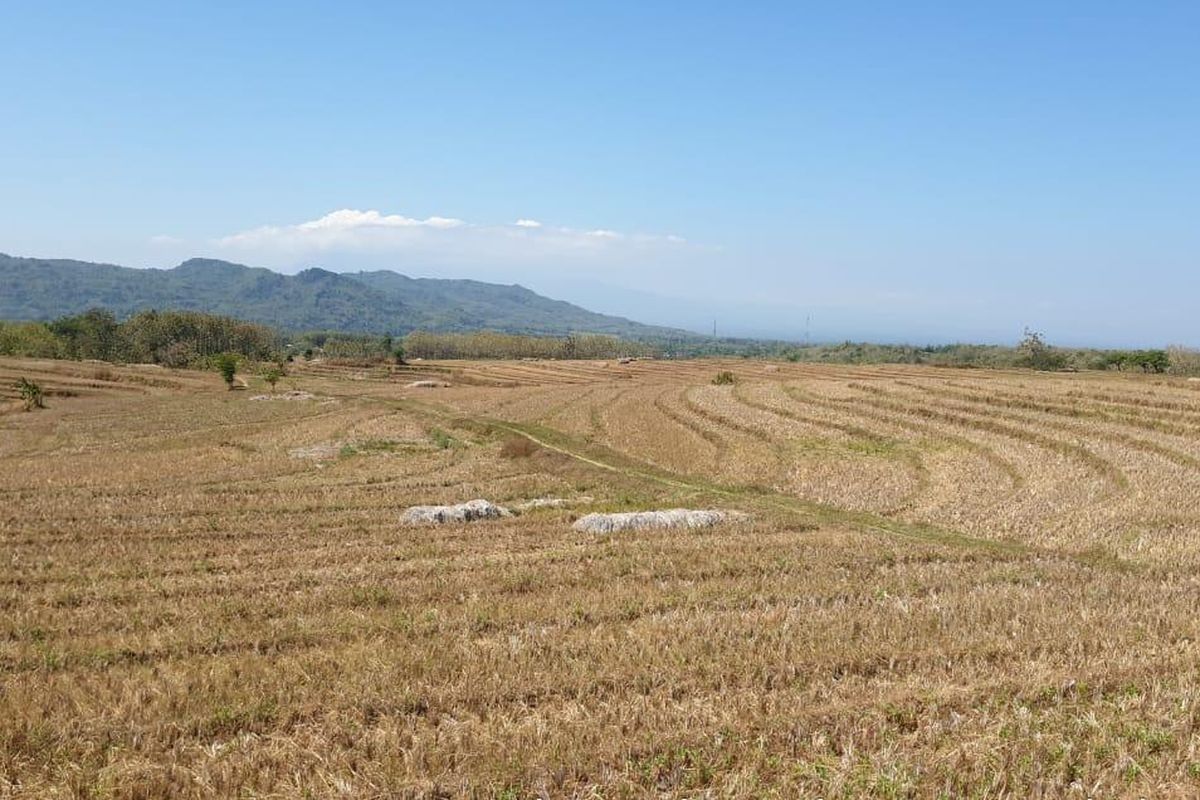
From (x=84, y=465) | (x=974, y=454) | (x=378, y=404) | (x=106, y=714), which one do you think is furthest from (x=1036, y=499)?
(x=378, y=404)

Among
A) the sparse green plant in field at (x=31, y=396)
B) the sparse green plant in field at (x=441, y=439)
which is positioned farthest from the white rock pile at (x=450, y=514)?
the sparse green plant in field at (x=31, y=396)

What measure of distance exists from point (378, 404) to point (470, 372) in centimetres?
6088

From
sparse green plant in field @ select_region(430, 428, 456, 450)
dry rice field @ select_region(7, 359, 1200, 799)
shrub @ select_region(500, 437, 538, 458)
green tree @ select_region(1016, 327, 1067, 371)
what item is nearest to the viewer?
dry rice field @ select_region(7, 359, 1200, 799)

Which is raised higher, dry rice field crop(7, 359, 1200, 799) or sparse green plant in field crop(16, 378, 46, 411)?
dry rice field crop(7, 359, 1200, 799)

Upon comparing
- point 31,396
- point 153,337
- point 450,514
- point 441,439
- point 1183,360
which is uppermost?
point 1183,360

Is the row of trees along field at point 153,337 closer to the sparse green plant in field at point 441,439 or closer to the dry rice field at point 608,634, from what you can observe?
the sparse green plant in field at point 441,439

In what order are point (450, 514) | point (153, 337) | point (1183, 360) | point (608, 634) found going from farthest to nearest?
point (153, 337), point (1183, 360), point (450, 514), point (608, 634)

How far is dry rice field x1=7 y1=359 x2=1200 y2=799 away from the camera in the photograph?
7.26 meters

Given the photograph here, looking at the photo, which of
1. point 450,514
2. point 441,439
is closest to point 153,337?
point 441,439

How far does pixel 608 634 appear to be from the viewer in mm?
11367

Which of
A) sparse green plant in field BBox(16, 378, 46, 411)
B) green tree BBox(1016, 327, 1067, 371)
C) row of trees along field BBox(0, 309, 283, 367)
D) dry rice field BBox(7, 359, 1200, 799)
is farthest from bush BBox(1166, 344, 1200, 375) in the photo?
row of trees along field BBox(0, 309, 283, 367)

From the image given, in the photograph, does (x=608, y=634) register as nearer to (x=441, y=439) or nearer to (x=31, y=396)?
(x=441, y=439)

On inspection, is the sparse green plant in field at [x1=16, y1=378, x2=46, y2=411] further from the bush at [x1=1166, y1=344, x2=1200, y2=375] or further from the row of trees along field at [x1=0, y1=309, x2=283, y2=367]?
the bush at [x1=1166, y1=344, x2=1200, y2=375]

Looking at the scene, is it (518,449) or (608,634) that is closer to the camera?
(608,634)
